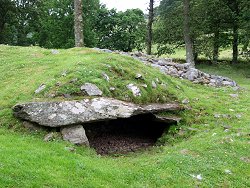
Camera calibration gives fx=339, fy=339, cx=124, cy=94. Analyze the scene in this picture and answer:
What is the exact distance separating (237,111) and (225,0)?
96.6ft

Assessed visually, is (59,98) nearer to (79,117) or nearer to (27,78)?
(79,117)

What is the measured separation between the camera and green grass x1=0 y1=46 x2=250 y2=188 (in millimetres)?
10203

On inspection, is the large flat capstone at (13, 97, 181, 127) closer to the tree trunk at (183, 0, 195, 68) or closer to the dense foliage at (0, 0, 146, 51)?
the tree trunk at (183, 0, 195, 68)

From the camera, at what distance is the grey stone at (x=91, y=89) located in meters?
14.5

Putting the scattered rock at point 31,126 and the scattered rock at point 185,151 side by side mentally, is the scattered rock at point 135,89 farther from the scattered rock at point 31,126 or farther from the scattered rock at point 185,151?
the scattered rock at point 31,126

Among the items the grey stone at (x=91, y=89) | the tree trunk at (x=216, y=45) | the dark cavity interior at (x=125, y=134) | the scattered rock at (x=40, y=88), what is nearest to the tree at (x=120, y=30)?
the tree trunk at (x=216, y=45)

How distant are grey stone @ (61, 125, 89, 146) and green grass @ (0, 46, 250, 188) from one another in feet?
1.08

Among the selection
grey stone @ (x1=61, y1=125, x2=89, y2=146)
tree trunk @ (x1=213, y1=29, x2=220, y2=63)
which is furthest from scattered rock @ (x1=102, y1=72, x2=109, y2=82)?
tree trunk @ (x1=213, y1=29, x2=220, y2=63)

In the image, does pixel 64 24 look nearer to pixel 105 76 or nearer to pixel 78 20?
pixel 78 20

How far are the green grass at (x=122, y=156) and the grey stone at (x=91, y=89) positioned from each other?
0.97ft

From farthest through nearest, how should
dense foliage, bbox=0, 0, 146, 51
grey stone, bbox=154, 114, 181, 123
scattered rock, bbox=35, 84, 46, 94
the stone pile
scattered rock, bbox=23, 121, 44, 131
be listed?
1. dense foliage, bbox=0, 0, 146, 51
2. grey stone, bbox=154, 114, 181, 123
3. scattered rock, bbox=35, 84, 46, 94
4. scattered rock, bbox=23, 121, 44, 131
5. the stone pile

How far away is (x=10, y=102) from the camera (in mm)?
14375

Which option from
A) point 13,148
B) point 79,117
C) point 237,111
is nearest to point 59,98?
point 79,117

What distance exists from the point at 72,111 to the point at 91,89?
1801 mm
